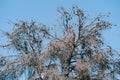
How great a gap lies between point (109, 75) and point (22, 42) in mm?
5240

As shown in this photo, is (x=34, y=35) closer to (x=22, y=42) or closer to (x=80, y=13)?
(x=22, y=42)

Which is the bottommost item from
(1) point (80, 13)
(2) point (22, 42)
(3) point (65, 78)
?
(3) point (65, 78)

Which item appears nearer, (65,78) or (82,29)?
(65,78)

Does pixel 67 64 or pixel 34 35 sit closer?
pixel 67 64

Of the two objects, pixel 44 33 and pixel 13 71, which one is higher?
pixel 44 33

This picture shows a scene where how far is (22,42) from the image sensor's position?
2541 cm

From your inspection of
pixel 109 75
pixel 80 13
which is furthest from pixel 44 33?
pixel 109 75

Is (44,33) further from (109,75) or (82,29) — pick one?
(109,75)

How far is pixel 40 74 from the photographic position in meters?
23.8

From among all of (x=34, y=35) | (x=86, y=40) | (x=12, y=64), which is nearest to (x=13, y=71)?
(x=12, y=64)

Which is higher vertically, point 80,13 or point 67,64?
point 80,13

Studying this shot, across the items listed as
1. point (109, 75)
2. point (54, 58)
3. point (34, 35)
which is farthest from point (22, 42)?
point (109, 75)

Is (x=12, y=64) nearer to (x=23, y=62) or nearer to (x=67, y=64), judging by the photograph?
(x=23, y=62)

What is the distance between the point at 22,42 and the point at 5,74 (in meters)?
2.07
